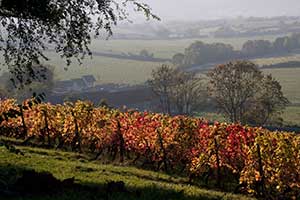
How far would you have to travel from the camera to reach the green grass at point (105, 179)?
13094 millimetres

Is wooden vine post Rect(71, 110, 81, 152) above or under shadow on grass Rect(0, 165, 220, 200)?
under

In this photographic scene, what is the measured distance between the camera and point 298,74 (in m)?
146

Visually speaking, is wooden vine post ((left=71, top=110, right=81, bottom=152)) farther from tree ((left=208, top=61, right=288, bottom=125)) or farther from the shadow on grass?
tree ((left=208, top=61, right=288, bottom=125))

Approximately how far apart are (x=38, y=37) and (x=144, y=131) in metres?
10.8

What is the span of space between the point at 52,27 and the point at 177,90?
7128cm

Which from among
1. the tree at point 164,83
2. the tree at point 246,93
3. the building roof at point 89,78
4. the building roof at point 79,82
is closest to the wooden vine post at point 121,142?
the tree at point 246,93

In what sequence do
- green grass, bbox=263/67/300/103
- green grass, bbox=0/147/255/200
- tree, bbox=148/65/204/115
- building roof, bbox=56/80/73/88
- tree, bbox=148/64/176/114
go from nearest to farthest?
green grass, bbox=0/147/255/200 < tree, bbox=148/65/204/115 < tree, bbox=148/64/176/114 < green grass, bbox=263/67/300/103 < building roof, bbox=56/80/73/88

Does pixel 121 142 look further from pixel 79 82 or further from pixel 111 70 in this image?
pixel 111 70

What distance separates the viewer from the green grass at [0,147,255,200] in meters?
13.1

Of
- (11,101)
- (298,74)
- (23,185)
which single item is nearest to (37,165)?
(23,185)

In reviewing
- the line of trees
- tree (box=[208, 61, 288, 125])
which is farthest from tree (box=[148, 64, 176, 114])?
tree (box=[208, 61, 288, 125])

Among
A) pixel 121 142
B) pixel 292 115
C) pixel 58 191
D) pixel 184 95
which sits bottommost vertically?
pixel 292 115

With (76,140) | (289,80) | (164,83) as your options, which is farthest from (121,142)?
(289,80)

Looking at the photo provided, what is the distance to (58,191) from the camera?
41.6ft
